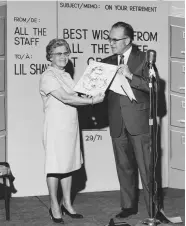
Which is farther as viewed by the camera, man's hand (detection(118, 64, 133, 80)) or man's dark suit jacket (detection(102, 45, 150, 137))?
man's dark suit jacket (detection(102, 45, 150, 137))

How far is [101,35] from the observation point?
6.00m

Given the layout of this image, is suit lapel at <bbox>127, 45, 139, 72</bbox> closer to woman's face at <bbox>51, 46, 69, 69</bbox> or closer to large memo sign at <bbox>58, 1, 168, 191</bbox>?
woman's face at <bbox>51, 46, 69, 69</bbox>

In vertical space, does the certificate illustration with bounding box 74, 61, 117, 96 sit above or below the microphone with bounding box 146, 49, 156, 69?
below

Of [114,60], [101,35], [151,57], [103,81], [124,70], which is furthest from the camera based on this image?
[101,35]

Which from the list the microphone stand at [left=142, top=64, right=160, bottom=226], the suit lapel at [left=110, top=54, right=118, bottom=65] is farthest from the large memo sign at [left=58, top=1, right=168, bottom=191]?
the microphone stand at [left=142, top=64, right=160, bottom=226]

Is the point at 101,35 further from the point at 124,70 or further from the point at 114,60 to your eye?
the point at 124,70

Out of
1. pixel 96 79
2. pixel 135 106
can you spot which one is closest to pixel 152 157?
pixel 135 106

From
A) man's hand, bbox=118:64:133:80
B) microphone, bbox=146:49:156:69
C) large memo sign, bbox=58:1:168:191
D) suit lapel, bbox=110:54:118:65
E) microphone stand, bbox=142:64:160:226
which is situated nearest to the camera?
microphone, bbox=146:49:156:69

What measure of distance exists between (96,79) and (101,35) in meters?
1.63

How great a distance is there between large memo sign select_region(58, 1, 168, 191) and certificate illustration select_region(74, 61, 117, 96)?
4.50ft

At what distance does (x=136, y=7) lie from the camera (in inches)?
241

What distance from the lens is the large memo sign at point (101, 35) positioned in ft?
19.3

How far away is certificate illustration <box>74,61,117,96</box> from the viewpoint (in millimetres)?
4484

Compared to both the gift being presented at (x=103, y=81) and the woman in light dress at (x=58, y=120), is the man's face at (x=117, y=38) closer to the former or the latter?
the gift being presented at (x=103, y=81)
